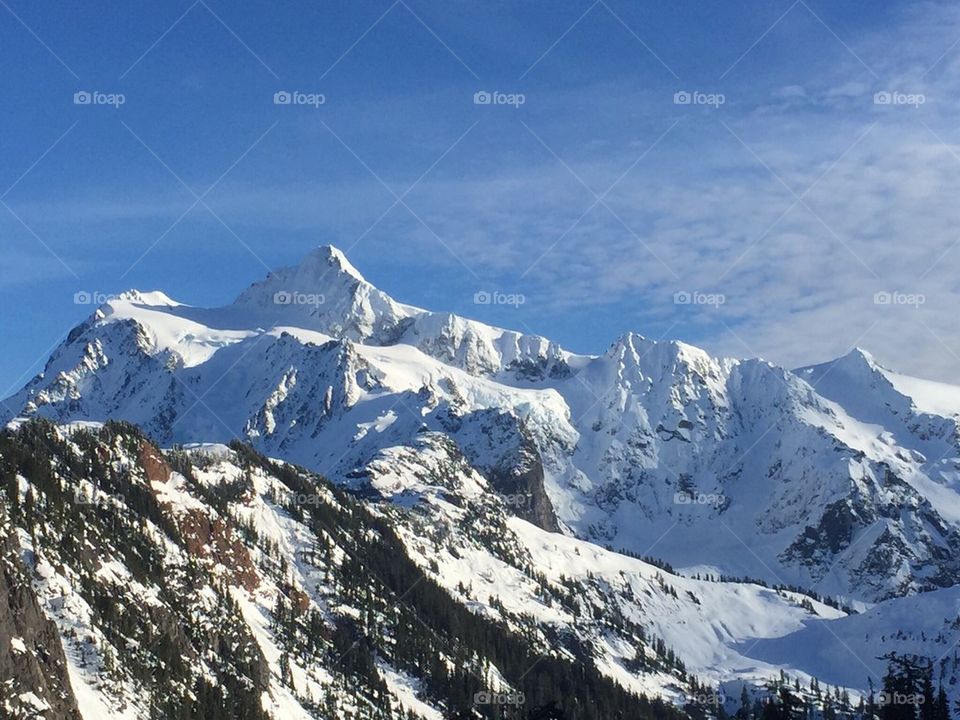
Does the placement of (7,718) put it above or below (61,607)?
below

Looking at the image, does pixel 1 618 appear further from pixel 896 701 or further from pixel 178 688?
pixel 896 701

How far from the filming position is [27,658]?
504 ft

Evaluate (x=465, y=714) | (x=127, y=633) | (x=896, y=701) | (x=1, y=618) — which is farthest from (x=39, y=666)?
(x=896, y=701)

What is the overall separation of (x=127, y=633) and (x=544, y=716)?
10449 cm

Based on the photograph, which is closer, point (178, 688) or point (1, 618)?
point (1, 618)

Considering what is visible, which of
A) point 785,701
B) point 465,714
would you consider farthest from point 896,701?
point 465,714

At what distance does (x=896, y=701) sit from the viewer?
14712 cm

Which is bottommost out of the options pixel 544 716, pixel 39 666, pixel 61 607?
pixel 544 716

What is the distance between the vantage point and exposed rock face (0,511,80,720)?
489ft

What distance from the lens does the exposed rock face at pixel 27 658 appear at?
489ft

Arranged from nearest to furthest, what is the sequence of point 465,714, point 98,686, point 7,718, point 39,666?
point 465,714 < point 7,718 < point 39,666 < point 98,686

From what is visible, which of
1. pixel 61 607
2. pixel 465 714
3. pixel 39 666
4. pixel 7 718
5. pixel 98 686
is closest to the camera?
pixel 465 714

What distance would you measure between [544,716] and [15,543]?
98734 millimetres

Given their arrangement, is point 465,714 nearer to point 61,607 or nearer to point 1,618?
point 1,618
